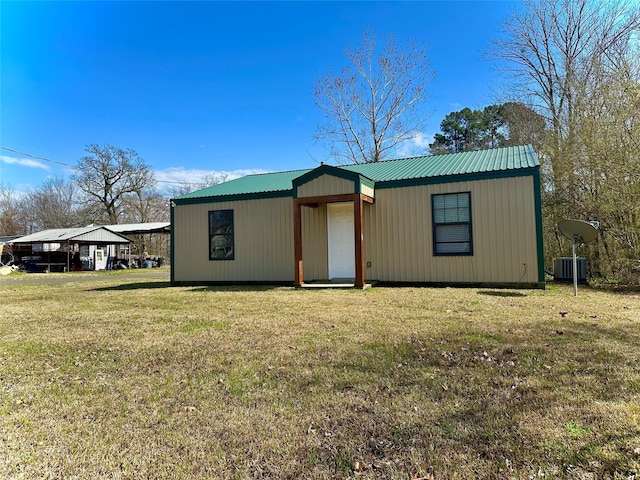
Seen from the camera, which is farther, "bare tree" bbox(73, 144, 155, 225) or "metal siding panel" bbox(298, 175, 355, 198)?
"bare tree" bbox(73, 144, 155, 225)

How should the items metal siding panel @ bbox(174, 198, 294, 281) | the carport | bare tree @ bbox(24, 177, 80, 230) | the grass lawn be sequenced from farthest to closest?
bare tree @ bbox(24, 177, 80, 230)
the carport
metal siding panel @ bbox(174, 198, 294, 281)
the grass lawn

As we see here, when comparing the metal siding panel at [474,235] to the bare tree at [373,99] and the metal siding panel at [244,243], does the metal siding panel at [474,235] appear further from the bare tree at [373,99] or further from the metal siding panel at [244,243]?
the bare tree at [373,99]

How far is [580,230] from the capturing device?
7.56 m

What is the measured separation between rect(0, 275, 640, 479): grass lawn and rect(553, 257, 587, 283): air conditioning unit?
15.9 ft

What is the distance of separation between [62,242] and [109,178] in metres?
11.7

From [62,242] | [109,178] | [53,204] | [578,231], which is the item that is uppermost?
[109,178]

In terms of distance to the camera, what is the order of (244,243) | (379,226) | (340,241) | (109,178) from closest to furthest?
(379,226), (340,241), (244,243), (109,178)

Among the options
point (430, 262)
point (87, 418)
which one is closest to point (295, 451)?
point (87, 418)

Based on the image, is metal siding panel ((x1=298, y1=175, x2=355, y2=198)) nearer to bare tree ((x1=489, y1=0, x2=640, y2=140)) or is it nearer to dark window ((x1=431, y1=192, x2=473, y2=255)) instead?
dark window ((x1=431, y1=192, x2=473, y2=255))

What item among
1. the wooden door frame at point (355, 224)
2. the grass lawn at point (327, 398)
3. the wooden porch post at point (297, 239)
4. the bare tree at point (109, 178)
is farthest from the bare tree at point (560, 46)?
the bare tree at point (109, 178)

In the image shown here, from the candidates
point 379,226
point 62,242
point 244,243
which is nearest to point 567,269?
point 379,226

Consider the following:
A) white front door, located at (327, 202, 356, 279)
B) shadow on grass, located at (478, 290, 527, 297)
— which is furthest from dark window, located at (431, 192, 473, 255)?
white front door, located at (327, 202, 356, 279)

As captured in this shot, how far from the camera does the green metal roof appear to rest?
8969mm

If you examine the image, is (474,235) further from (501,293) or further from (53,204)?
(53,204)
